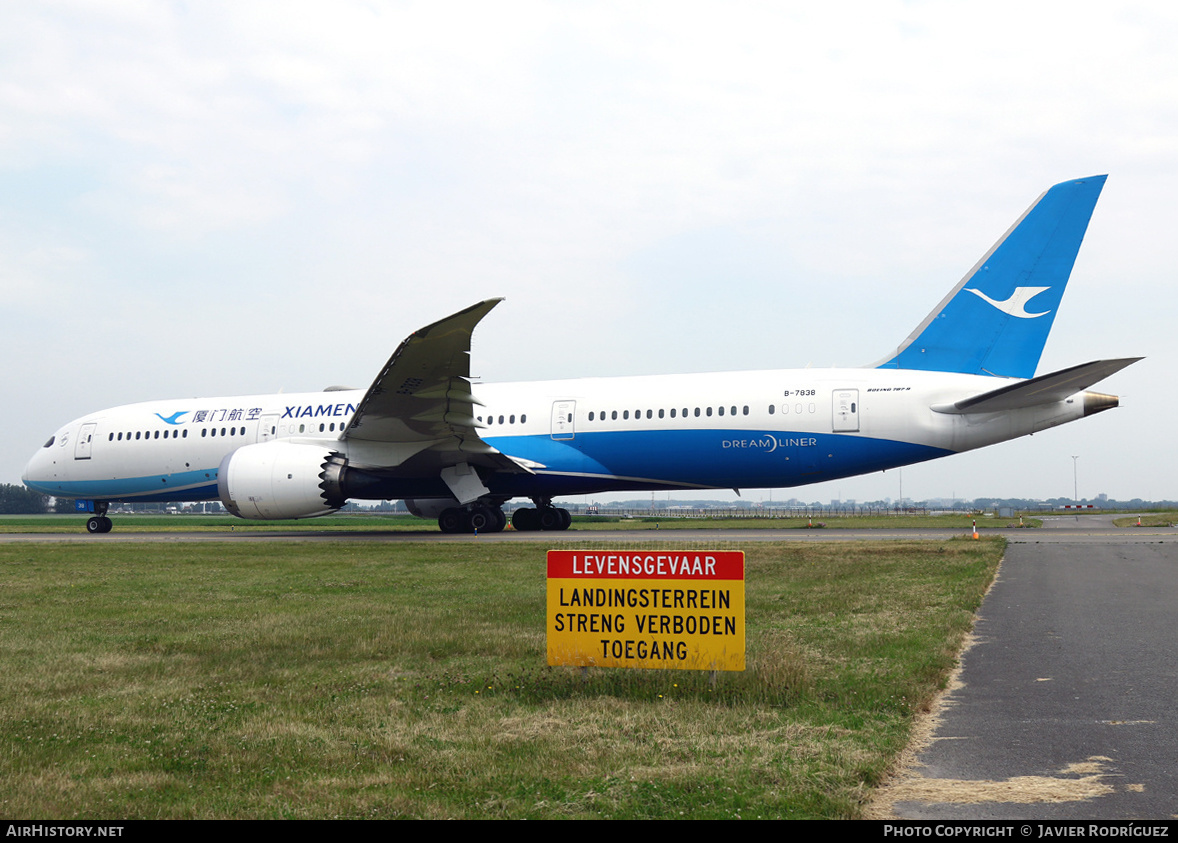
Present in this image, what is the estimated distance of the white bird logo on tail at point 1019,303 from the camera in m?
21.7

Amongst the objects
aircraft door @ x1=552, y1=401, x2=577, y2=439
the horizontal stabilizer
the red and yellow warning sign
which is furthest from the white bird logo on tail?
the red and yellow warning sign

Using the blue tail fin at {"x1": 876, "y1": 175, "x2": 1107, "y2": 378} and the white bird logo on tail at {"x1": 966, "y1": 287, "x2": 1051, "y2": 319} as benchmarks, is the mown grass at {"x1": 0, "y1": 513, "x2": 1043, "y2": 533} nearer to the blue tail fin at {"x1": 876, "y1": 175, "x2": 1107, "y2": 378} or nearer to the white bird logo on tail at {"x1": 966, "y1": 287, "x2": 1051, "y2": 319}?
the blue tail fin at {"x1": 876, "y1": 175, "x2": 1107, "y2": 378}

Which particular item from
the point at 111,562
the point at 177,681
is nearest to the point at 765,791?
the point at 177,681

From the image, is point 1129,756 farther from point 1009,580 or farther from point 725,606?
point 1009,580

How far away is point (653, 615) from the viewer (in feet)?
21.8

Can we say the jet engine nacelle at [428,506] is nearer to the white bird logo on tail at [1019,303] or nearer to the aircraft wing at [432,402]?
the aircraft wing at [432,402]

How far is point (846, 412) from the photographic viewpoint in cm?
2227

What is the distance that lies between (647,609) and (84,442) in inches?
1114

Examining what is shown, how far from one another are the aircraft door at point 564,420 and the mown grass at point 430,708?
12847 mm

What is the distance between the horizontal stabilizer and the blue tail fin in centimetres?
133

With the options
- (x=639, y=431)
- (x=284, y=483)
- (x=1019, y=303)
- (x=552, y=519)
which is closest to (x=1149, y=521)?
(x=1019, y=303)

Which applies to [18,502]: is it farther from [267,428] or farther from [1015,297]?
[1015,297]

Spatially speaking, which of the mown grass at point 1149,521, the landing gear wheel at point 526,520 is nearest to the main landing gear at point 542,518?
the landing gear wheel at point 526,520

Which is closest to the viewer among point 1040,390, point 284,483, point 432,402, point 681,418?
point 1040,390
